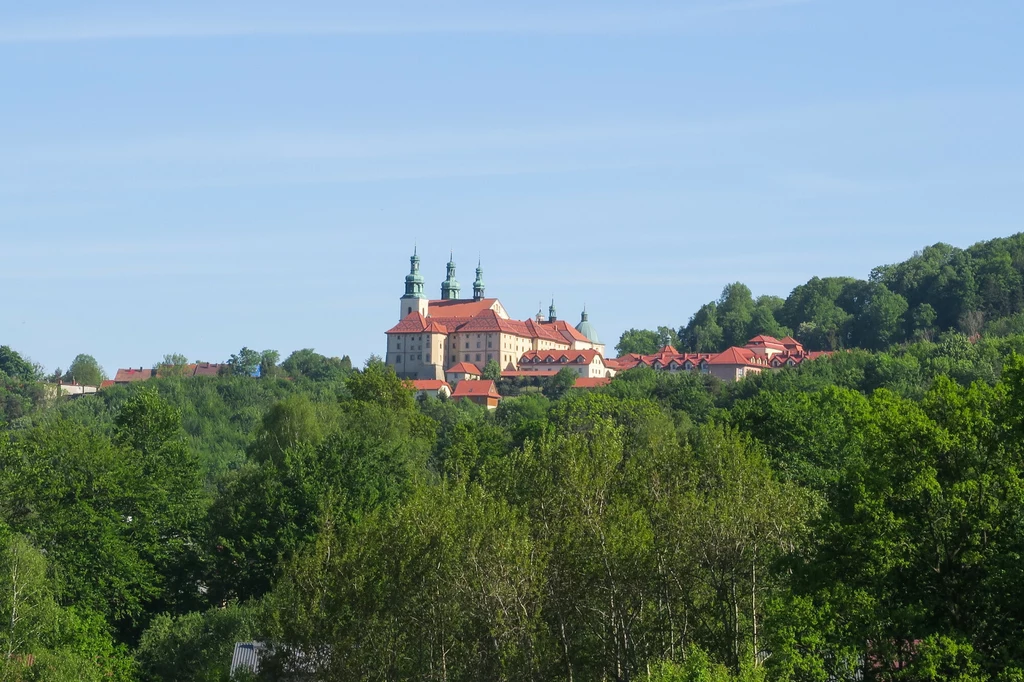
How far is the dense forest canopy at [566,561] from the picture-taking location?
29688mm

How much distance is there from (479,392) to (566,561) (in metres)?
151

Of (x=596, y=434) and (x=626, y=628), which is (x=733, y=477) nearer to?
(x=596, y=434)

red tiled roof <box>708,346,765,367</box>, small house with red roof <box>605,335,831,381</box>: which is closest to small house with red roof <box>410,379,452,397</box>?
small house with red roof <box>605,335,831,381</box>

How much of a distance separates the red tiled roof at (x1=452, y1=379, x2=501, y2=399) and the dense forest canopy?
12251 centimetres

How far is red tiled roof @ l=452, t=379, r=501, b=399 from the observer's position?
186m

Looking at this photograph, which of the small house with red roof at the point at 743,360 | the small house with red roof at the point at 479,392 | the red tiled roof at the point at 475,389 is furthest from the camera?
the small house with red roof at the point at 743,360

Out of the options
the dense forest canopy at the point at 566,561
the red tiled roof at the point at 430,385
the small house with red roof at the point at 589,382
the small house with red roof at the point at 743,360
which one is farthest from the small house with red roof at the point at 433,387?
the dense forest canopy at the point at 566,561

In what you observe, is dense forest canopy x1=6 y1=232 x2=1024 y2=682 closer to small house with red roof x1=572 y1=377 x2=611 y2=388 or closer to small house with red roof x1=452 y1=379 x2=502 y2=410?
small house with red roof x1=452 y1=379 x2=502 y2=410

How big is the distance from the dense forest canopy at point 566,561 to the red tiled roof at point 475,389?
402ft

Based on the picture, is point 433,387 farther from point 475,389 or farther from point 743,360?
point 743,360

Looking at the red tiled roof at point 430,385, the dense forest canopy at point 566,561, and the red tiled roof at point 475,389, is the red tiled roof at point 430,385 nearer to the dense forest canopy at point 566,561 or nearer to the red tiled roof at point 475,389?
the red tiled roof at point 475,389

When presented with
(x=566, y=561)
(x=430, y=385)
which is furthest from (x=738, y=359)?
(x=566, y=561)

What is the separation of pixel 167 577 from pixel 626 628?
27.4 m

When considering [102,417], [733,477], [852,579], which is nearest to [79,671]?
[733,477]
